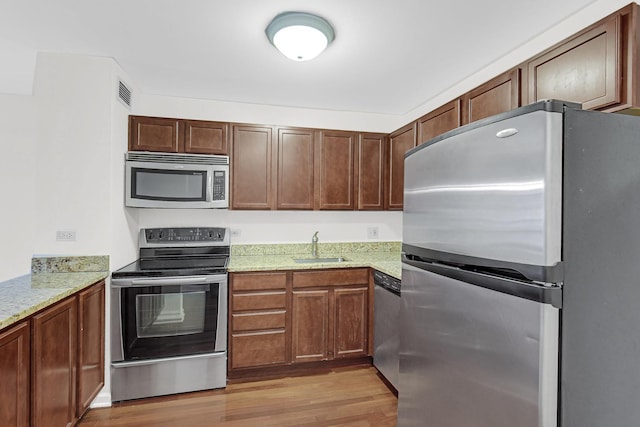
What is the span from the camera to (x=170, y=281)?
2439 millimetres

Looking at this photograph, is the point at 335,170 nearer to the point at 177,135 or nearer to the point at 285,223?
the point at 285,223

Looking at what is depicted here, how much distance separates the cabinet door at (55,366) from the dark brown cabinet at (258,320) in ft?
3.37

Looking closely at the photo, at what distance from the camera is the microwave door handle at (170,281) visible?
2375 mm

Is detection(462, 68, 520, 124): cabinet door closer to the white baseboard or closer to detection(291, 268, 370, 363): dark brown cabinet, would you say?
detection(291, 268, 370, 363): dark brown cabinet

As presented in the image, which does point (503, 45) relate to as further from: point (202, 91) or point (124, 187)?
point (124, 187)

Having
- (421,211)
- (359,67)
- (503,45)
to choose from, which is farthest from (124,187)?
(503,45)

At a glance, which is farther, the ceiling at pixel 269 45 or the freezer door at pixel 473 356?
the ceiling at pixel 269 45

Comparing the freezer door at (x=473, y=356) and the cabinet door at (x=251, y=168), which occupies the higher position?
the cabinet door at (x=251, y=168)

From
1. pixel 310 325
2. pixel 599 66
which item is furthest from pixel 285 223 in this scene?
pixel 599 66

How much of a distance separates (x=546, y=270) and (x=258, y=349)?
7.43 feet

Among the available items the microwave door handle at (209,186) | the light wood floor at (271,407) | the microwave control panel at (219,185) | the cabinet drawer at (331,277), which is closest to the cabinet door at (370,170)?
the cabinet drawer at (331,277)

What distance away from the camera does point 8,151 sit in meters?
3.01

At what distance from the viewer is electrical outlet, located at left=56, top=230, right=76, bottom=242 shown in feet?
7.38

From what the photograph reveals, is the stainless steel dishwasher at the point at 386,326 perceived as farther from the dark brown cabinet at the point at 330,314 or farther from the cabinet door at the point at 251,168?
the cabinet door at the point at 251,168
